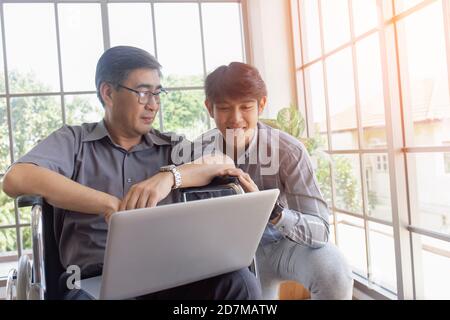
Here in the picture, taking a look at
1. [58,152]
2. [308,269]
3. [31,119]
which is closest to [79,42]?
[31,119]

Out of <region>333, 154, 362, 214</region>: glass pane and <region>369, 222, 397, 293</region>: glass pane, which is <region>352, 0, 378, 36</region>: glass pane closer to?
<region>333, 154, 362, 214</region>: glass pane

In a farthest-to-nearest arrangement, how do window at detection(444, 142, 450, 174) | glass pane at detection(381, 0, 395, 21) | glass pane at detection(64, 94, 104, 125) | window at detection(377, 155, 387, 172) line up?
1. glass pane at detection(64, 94, 104, 125)
2. window at detection(377, 155, 387, 172)
3. glass pane at detection(381, 0, 395, 21)
4. window at detection(444, 142, 450, 174)

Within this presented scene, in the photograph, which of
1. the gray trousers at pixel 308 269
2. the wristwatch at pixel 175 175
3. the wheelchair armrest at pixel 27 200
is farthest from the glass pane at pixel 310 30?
the wheelchair armrest at pixel 27 200

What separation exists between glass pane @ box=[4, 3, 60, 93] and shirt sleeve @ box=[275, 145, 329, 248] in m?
2.18

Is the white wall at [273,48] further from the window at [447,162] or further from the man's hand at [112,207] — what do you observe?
the man's hand at [112,207]

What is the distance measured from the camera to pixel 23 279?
0.97 metres

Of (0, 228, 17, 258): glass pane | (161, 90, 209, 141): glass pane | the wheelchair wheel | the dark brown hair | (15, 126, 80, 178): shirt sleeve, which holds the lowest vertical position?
(0, 228, 17, 258): glass pane

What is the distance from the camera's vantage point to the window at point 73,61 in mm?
2773

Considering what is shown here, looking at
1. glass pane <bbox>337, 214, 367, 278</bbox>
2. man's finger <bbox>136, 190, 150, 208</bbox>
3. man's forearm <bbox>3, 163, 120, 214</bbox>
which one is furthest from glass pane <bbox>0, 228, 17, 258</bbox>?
glass pane <bbox>337, 214, 367, 278</bbox>

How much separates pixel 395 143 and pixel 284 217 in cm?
129

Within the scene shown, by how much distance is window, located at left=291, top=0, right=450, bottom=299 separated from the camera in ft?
6.63

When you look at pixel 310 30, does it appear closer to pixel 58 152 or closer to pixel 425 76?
pixel 425 76
